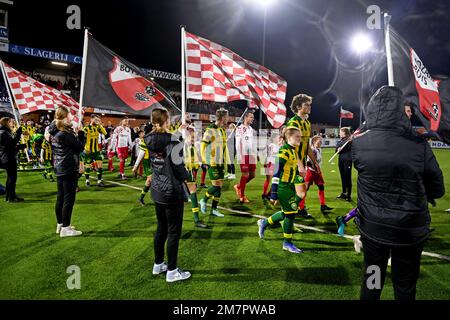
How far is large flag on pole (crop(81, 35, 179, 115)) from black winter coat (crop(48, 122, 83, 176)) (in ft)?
3.65

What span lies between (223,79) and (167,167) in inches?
106

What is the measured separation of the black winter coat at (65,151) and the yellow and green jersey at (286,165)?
3442 mm

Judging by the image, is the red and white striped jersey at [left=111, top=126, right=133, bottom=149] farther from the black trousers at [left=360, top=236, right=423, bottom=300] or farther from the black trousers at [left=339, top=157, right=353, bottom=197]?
the black trousers at [left=360, top=236, right=423, bottom=300]

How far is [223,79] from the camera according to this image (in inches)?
217

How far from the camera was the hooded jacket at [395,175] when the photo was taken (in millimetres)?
2189

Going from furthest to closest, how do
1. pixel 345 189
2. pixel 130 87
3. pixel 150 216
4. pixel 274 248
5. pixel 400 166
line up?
pixel 345 189 < pixel 150 216 < pixel 130 87 < pixel 274 248 < pixel 400 166

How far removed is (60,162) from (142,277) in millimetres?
2665

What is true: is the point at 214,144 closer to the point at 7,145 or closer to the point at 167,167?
the point at 167,167

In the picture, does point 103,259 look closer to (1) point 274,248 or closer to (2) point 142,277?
(2) point 142,277

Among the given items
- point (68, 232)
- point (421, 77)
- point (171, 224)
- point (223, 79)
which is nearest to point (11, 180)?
point (68, 232)

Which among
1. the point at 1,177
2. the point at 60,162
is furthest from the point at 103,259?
the point at 1,177

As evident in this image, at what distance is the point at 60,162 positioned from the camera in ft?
16.4

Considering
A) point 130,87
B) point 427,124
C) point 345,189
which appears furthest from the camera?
point 345,189

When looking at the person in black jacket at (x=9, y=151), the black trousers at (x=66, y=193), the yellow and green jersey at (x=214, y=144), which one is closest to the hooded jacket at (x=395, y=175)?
the yellow and green jersey at (x=214, y=144)
